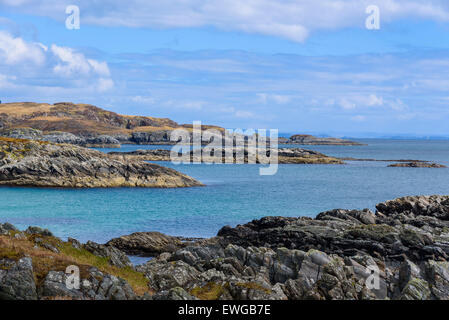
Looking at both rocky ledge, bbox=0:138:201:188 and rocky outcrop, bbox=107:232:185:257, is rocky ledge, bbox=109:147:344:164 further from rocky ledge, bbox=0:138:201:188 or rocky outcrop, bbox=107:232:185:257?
rocky outcrop, bbox=107:232:185:257

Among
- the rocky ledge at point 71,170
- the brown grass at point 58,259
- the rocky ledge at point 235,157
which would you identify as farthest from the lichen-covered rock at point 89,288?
the rocky ledge at point 235,157

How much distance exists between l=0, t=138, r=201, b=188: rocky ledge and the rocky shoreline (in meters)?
43.2

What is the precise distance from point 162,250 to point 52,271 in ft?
55.2

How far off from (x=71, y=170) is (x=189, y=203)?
83.2ft

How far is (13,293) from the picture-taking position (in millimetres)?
17984

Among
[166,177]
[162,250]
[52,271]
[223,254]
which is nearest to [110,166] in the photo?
[166,177]

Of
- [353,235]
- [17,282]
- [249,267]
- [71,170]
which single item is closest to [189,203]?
[71,170]

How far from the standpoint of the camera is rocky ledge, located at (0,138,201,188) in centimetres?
7662

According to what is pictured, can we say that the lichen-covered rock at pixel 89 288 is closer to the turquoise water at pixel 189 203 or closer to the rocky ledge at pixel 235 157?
the turquoise water at pixel 189 203

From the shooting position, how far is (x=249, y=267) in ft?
82.0

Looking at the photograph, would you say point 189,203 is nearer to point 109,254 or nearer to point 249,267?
point 109,254

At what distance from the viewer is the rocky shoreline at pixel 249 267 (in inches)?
757

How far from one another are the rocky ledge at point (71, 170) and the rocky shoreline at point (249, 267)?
4316 cm
